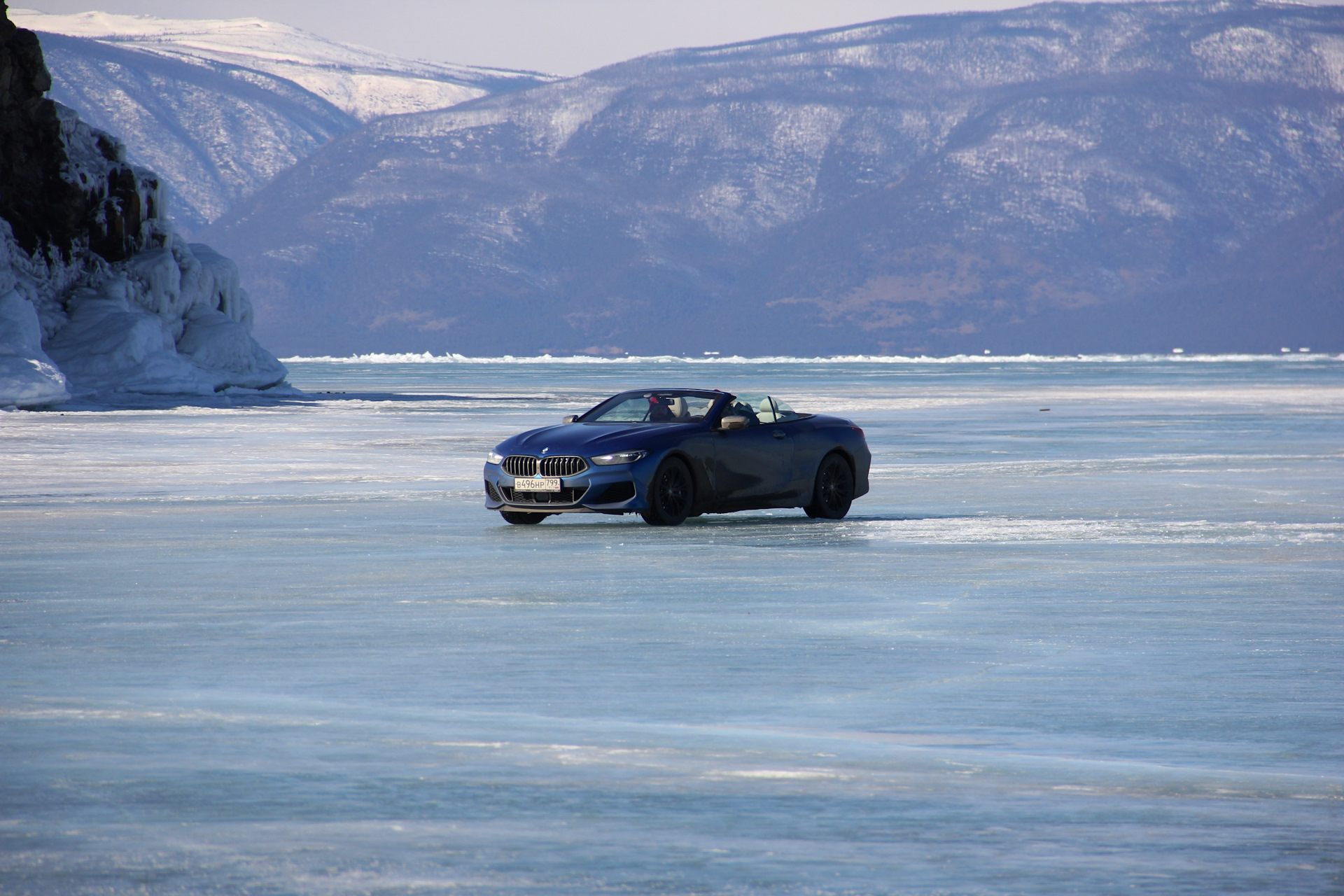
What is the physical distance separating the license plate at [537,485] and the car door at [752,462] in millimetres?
1569

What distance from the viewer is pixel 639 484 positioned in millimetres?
17547

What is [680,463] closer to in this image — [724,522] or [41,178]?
A: [724,522]

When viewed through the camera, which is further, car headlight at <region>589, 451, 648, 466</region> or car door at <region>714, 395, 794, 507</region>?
car door at <region>714, 395, 794, 507</region>

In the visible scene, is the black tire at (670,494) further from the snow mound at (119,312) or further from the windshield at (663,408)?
the snow mound at (119,312)

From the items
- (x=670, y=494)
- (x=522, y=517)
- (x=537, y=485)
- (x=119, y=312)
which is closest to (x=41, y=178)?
(x=119, y=312)

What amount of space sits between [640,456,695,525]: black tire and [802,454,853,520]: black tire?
1.54 meters

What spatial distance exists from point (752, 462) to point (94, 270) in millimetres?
51657

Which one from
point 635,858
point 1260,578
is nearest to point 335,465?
point 1260,578

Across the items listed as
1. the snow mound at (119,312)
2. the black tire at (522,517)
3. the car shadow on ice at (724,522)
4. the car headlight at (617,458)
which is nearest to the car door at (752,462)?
the car shadow on ice at (724,522)

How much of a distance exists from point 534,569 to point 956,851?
8.82 metres

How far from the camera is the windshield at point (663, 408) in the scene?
1862 cm

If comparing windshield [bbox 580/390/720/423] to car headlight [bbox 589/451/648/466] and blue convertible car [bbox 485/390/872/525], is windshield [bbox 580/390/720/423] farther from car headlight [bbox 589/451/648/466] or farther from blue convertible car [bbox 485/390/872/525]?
car headlight [bbox 589/451/648/466]

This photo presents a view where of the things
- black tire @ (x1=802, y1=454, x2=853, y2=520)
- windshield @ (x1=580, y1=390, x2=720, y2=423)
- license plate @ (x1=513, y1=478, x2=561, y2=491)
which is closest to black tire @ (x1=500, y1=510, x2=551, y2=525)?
license plate @ (x1=513, y1=478, x2=561, y2=491)

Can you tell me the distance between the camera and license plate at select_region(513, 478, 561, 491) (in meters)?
17.7
